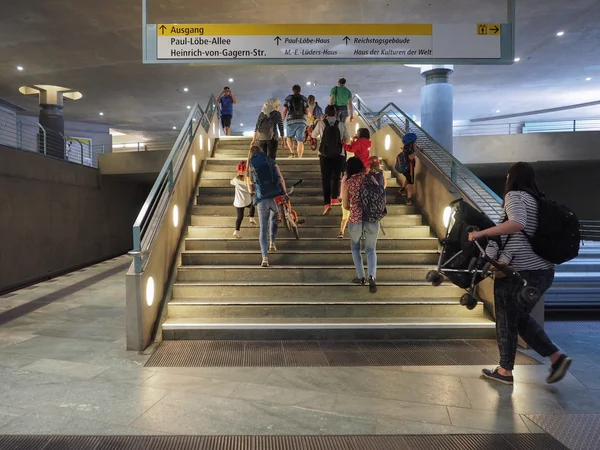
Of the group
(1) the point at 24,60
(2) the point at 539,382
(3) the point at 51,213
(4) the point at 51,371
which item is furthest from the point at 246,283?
(1) the point at 24,60

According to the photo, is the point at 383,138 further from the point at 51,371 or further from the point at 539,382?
the point at 51,371

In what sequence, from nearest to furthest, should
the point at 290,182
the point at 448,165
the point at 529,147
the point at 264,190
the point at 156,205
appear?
the point at 264,190 → the point at 156,205 → the point at 448,165 → the point at 290,182 → the point at 529,147

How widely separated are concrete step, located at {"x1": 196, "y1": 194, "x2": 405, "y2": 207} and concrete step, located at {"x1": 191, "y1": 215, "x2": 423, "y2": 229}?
36 cm

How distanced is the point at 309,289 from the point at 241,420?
2.70 metres

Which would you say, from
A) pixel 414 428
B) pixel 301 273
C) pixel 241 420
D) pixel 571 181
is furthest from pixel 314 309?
pixel 571 181

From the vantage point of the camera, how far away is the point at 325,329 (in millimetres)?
5043

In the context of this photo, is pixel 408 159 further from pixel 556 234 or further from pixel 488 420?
pixel 488 420

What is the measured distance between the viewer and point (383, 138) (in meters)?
10.2

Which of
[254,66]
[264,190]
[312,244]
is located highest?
[254,66]

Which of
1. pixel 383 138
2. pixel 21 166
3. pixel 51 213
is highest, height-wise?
pixel 383 138

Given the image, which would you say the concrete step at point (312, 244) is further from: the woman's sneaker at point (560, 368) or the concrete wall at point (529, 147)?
the concrete wall at point (529, 147)

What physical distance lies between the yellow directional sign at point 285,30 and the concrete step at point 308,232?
2952mm

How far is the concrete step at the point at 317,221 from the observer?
7.37 metres

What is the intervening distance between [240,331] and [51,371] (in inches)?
75.8
